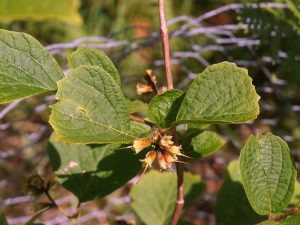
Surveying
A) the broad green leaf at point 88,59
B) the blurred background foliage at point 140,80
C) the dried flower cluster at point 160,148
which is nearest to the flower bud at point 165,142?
the dried flower cluster at point 160,148

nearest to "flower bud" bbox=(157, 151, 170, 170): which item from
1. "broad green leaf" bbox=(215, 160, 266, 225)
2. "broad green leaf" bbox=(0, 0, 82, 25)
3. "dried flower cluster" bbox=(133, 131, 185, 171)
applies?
"dried flower cluster" bbox=(133, 131, 185, 171)

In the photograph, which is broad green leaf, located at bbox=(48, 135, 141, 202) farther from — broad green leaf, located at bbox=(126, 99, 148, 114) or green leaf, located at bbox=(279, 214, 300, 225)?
green leaf, located at bbox=(279, 214, 300, 225)

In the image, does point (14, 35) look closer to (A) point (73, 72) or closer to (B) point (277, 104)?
(A) point (73, 72)

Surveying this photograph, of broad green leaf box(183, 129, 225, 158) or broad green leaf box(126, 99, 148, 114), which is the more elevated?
broad green leaf box(126, 99, 148, 114)

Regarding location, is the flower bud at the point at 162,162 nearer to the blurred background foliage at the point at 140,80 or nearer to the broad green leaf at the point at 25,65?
the broad green leaf at the point at 25,65

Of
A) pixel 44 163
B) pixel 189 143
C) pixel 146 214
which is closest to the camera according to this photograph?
pixel 189 143

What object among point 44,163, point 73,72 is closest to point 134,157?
point 73,72

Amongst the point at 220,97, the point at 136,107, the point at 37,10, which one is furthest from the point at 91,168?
the point at 37,10
